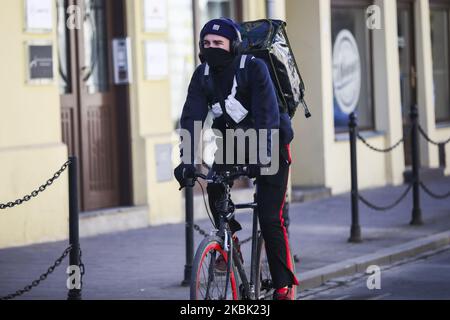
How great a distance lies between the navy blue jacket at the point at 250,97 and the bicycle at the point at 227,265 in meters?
0.34

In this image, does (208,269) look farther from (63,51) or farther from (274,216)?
(63,51)

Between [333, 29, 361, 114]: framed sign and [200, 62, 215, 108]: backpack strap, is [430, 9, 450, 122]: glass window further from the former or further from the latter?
[200, 62, 215, 108]: backpack strap

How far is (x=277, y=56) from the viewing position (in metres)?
8.02

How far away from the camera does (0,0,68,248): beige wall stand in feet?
40.6

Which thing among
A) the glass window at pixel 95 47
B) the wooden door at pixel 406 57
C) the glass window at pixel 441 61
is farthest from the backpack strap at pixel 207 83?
the glass window at pixel 441 61

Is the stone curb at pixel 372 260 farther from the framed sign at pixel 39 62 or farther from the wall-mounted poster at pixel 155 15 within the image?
the wall-mounted poster at pixel 155 15

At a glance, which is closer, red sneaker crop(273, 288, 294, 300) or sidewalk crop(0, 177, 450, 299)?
red sneaker crop(273, 288, 294, 300)

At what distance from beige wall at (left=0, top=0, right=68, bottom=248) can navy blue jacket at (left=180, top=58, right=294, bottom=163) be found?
4972 millimetres

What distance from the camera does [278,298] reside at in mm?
8031

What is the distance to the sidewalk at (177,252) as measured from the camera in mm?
10102

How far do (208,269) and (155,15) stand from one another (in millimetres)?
7613
